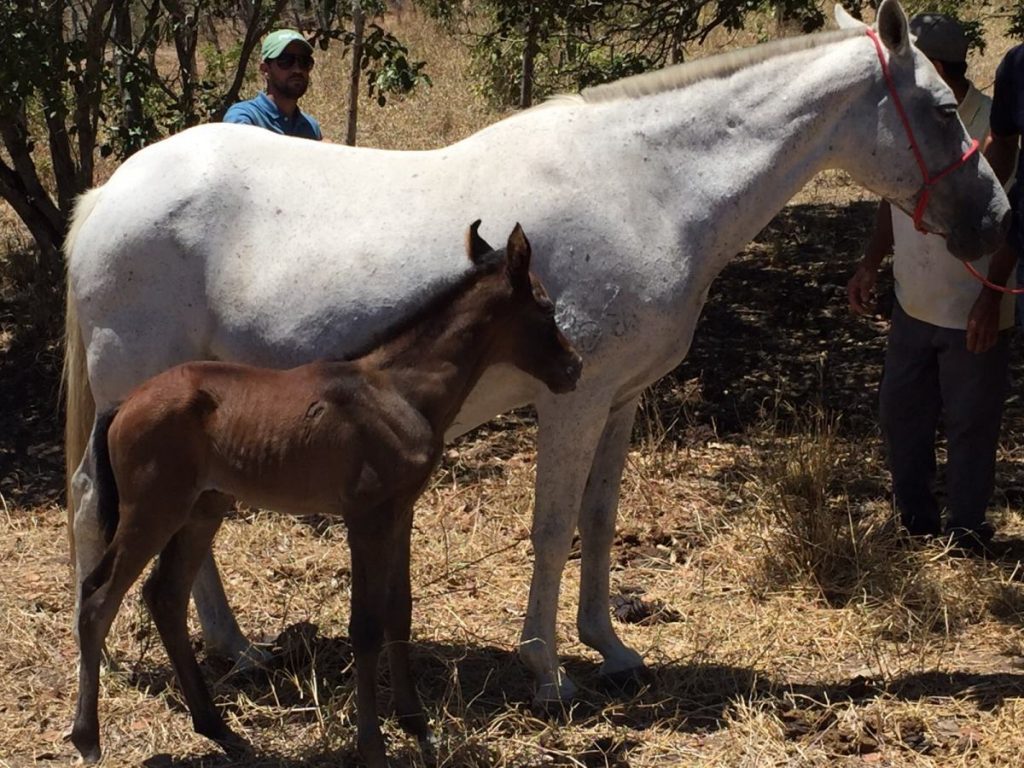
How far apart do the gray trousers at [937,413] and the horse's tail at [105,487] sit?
332 centimetres

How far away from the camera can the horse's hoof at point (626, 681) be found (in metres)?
4.29

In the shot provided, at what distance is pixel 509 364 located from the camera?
12.7ft

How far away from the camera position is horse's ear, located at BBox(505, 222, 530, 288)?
137 inches

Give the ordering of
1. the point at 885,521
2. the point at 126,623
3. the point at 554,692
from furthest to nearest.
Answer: the point at 885,521 < the point at 126,623 < the point at 554,692

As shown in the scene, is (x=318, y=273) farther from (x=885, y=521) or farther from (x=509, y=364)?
(x=885, y=521)

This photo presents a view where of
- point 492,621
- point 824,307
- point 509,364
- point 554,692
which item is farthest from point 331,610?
point 824,307

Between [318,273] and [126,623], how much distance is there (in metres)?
1.68

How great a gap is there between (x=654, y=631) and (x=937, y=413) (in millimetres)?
1695

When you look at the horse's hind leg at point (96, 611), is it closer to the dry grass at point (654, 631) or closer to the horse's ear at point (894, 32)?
the dry grass at point (654, 631)

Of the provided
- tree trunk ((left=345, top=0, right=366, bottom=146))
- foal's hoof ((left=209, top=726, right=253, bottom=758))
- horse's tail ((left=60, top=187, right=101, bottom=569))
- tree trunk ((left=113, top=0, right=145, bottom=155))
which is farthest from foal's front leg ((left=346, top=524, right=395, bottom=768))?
tree trunk ((left=345, top=0, right=366, bottom=146))

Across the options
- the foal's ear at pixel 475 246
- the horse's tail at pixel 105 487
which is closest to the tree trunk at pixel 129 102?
the horse's tail at pixel 105 487

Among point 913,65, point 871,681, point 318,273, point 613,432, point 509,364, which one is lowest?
point 871,681

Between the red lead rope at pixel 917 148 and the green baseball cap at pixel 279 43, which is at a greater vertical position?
the green baseball cap at pixel 279 43

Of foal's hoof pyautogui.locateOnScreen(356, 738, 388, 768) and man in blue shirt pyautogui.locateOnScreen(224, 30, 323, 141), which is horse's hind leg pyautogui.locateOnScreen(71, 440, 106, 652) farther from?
man in blue shirt pyautogui.locateOnScreen(224, 30, 323, 141)
